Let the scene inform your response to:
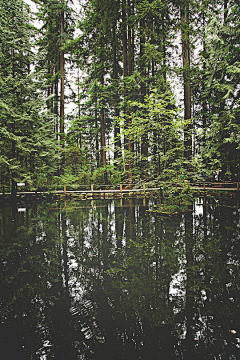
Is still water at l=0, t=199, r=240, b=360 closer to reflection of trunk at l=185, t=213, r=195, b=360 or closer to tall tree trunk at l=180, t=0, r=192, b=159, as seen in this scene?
reflection of trunk at l=185, t=213, r=195, b=360

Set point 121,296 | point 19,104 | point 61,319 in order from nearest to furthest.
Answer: point 61,319 < point 121,296 < point 19,104

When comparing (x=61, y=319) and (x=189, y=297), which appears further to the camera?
(x=189, y=297)

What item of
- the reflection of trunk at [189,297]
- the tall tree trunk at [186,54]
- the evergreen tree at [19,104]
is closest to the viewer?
the reflection of trunk at [189,297]

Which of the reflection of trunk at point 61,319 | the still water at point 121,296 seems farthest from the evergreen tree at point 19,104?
the reflection of trunk at point 61,319

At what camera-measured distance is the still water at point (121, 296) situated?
8.61 feet

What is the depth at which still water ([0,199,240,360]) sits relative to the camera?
2.62 m

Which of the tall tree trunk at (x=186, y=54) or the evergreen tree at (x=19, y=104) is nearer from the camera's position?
the tall tree trunk at (x=186, y=54)

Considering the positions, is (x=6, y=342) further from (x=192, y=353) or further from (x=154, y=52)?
(x=154, y=52)

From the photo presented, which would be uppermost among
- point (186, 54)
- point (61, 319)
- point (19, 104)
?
point (186, 54)

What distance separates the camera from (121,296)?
368cm

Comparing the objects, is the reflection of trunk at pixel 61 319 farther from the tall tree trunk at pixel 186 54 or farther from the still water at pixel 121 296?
the tall tree trunk at pixel 186 54

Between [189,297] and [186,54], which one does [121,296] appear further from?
[186,54]

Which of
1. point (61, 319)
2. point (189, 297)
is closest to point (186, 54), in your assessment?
point (189, 297)

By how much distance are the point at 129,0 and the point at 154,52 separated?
7.93m
